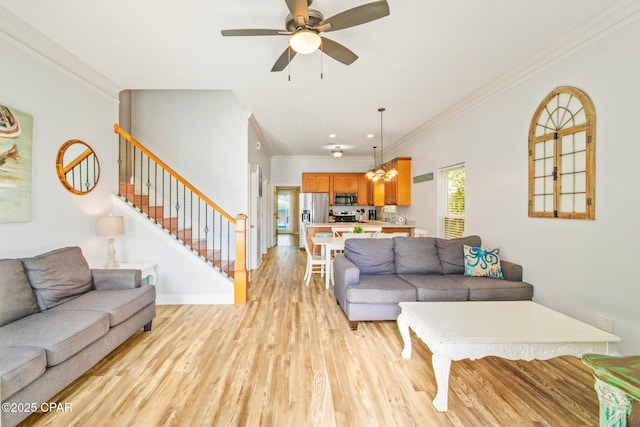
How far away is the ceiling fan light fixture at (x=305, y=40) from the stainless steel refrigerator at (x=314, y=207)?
21.6 feet

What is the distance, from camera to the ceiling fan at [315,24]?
6.31 feet

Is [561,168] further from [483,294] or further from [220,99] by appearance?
[220,99]

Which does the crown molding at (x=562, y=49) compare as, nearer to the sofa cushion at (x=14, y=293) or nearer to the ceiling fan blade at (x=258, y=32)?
the ceiling fan blade at (x=258, y=32)

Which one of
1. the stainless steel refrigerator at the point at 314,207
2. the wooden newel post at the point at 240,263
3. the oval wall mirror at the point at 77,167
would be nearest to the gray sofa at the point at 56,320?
the oval wall mirror at the point at 77,167

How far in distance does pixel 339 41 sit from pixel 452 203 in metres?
3.43

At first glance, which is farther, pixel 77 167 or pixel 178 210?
pixel 178 210

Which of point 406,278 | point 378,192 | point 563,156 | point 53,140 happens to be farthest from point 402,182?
point 53,140

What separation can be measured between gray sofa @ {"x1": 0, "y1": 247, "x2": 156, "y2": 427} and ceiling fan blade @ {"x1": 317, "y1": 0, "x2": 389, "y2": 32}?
2.79 m

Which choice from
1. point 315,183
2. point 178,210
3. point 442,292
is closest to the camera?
point 442,292

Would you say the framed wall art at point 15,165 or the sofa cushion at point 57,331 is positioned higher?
the framed wall art at point 15,165

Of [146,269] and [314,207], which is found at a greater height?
[314,207]

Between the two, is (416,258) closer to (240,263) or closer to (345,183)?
(240,263)

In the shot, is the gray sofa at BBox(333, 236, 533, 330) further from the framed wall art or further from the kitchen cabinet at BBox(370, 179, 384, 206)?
the kitchen cabinet at BBox(370, 179, 384, 206)

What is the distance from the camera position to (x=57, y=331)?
1904 millimetres
